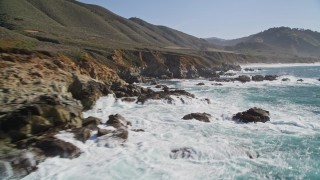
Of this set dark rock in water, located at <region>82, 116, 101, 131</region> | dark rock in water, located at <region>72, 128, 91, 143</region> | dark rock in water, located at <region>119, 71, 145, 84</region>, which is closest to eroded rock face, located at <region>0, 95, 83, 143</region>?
dark rock in water, located at <region>82, 116, 101, 131</region>

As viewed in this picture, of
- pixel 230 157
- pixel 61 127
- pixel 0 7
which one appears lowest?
pixel 230 157

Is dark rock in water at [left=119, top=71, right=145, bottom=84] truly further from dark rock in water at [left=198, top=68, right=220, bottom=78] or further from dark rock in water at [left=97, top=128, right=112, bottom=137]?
dark rock in water at [left=97, top=128, right=112, bottom=137]

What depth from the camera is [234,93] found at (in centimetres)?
5112

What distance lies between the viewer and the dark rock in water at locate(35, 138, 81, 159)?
19956mm

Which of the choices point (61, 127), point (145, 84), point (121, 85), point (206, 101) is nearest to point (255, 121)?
point (206, 101)

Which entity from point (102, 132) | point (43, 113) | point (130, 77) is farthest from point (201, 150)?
point (130, 77)

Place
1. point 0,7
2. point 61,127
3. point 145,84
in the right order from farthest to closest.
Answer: point 0,7
point 145,84
point 61,127

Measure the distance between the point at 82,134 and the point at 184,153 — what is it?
6770mm

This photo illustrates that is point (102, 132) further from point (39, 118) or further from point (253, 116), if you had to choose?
point (253, 116)

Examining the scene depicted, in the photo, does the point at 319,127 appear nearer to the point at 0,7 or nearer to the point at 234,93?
the point at 234,93

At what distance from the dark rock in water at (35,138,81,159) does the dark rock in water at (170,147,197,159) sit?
557 centimetres

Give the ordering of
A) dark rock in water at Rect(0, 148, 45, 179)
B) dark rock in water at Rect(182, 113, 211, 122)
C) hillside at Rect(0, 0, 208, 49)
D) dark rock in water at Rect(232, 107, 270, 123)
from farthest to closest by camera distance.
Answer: hillside at Rect(0, 0, 208, 49) → dark rock in water at Rect(182, 113, 211, 122) → dark rock in water at Rect(232, 107, 270, 123) → dark rock in water at Rect(0, 148, 45, 179)

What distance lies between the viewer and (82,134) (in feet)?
74.6

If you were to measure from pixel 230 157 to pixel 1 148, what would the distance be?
13.1 metres
